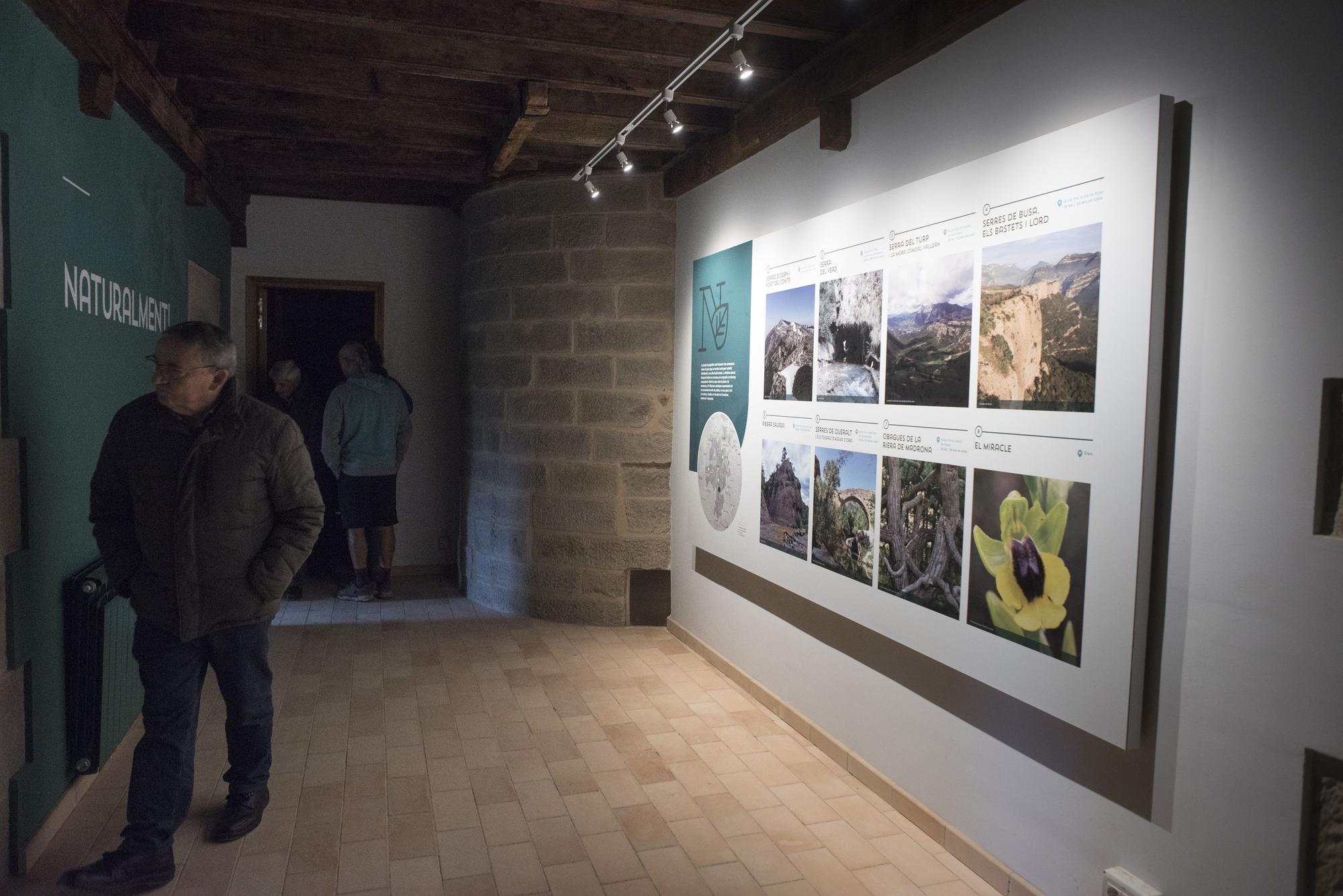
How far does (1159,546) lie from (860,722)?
1534mm

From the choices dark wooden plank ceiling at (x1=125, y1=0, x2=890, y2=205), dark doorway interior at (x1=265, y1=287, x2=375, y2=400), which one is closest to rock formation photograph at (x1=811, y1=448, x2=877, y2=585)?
dark wooden plank ceiling at (x1=125, y1=0, x2=890, y2=205)

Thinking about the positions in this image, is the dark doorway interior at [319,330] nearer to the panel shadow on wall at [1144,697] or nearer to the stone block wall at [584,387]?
the stone block wall at [584,387]

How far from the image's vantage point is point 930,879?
2.73 meters

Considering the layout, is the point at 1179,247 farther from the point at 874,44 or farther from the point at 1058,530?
the point at 874,44

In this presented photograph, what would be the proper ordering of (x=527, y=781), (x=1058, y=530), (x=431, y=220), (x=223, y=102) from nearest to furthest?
(x=1058, y=530), (x=527, y=781), (x=223, y=102), (x=431, y=220)

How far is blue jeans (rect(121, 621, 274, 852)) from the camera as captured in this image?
260 centimetres

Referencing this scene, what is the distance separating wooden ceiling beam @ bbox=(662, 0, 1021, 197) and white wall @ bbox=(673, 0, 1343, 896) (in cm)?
20

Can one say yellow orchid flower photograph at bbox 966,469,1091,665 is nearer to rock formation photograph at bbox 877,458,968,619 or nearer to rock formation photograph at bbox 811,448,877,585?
rock formation photograph at bbox 877,458,968,619

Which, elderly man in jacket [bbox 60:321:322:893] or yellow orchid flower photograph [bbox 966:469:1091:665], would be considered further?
elderly man in jacket [bbox 60:321:322:893]

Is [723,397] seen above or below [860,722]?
above

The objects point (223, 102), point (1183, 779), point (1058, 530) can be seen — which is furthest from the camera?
point (223, 102)

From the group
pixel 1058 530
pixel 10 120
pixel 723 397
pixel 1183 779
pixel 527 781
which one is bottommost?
pixel 527 781

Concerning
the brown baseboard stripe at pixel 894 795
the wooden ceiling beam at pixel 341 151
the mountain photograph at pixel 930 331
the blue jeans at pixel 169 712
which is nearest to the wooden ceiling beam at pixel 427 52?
the wooden ceiling beam at pixel 341 151

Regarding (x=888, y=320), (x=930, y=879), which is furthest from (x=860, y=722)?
(x=888, y=320)
